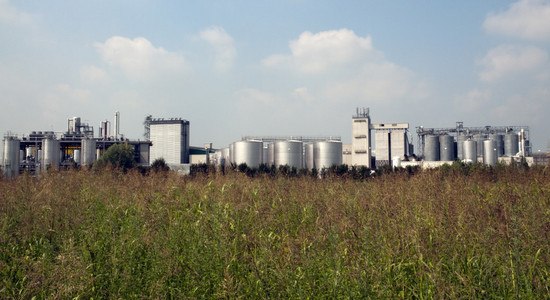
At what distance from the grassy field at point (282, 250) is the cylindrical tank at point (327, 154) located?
171ft

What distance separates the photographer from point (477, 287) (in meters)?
3.30

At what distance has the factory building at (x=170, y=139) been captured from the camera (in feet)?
206

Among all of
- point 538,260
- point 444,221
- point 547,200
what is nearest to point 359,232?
point 444,221

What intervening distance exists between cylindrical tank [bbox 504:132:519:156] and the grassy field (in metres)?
70.3

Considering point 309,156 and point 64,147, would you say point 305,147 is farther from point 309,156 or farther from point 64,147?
point 64,147

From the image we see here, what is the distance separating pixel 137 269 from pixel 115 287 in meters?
0.40

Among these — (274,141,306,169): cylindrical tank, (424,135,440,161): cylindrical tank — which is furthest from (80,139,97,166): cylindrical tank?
(424,135,440,161): cylindrical tank

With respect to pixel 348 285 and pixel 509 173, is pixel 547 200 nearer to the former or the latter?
pixel 509 173

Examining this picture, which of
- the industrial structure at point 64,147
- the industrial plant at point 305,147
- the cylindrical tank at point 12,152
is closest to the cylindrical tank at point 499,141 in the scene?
the industrial plant at point 305,147

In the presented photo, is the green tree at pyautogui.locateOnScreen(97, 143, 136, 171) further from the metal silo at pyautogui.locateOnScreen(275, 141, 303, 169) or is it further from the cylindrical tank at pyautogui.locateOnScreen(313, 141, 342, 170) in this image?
the cylindrical tank at pyautogui.locateOnScreen(313, 141, 342, 170)

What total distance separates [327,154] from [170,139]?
1060 inches

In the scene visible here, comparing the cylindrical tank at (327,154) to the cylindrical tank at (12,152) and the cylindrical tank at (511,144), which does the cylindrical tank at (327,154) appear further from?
the cylindrical tank at (12,152)

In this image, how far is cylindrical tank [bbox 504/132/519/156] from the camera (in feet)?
217

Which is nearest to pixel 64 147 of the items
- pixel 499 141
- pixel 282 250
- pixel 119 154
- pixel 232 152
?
pixel 119 154
